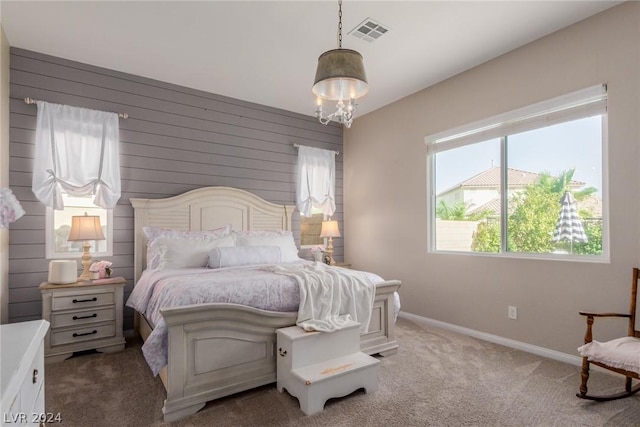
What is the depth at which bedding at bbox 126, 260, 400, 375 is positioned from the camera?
2.09m

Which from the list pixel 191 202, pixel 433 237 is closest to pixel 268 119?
pixel 191 202

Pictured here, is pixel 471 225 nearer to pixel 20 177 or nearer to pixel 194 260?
pixel 194 260

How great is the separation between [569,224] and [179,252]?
3.50 meters

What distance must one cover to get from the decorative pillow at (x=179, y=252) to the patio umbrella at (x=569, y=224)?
321 cm

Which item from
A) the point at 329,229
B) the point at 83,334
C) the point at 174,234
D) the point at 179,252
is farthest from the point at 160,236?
the point at 329,229

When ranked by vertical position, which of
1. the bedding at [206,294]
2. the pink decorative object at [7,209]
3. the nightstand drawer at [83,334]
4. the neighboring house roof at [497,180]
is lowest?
the nightstand drawer at [83,334]

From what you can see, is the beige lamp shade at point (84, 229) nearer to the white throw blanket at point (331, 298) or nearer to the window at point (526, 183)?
the white throw blanket at point (331, 298)

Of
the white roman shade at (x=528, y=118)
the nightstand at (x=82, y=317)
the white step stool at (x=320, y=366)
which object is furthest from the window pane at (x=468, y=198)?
the nightstand at (x=82, y=317)

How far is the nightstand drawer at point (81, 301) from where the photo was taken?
295cm

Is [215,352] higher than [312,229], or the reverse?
[312,229]

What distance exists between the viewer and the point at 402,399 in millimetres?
2301

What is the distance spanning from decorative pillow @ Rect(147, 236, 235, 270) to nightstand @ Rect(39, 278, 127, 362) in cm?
41

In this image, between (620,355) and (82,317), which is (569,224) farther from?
(82,317)

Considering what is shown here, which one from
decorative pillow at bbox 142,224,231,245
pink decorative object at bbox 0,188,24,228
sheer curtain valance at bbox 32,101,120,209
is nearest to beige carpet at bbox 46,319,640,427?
decorative pillow at bbox 142,224,231,245
